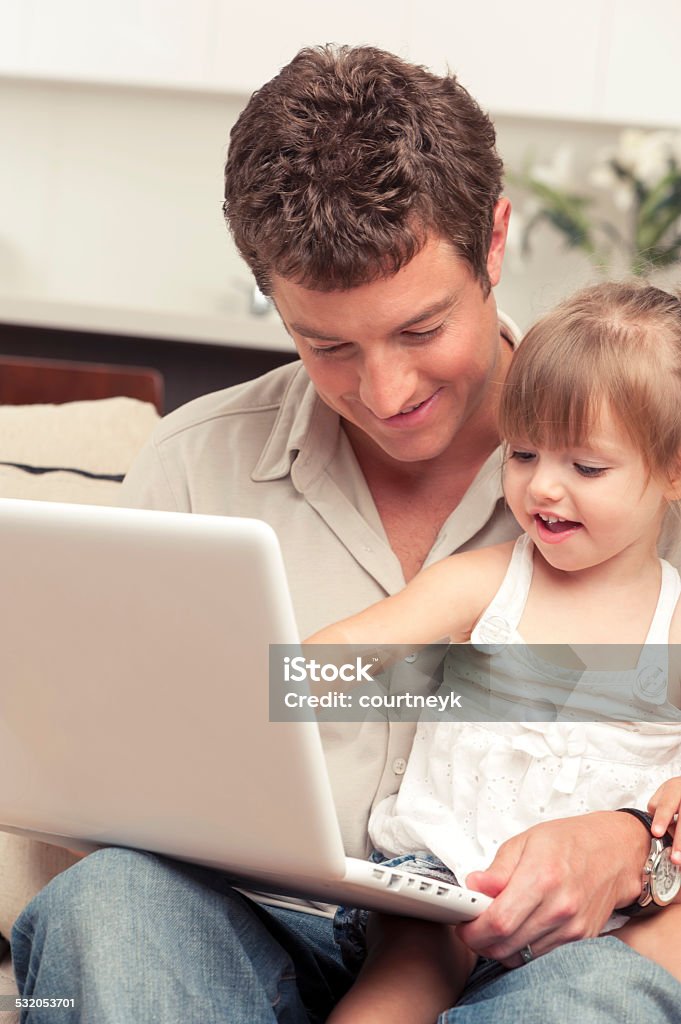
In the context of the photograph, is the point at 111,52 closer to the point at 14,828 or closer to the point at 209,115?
the point at 209,115

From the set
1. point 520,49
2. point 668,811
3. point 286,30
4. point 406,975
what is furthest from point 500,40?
point 406,975

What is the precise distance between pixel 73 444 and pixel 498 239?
739 millimetres

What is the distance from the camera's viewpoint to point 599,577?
1234 millimetres

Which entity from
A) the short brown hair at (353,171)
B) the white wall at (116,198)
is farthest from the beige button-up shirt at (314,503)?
the white wall at (116,198)

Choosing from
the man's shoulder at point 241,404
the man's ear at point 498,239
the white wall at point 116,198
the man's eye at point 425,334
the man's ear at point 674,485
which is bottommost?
the white wall at point 116,198

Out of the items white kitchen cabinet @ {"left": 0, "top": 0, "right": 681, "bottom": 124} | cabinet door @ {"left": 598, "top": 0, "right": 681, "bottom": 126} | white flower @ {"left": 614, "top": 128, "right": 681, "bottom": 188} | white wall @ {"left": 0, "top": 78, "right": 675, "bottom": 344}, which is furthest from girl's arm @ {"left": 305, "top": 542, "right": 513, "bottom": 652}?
white wall @ {"left": 0, "top": 78, "right": 675, "bottom": 344}

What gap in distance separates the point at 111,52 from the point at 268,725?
4095 millimetres

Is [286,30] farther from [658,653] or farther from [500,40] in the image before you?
[658,653]

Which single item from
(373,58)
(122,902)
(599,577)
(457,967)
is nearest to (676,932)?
(457,967)

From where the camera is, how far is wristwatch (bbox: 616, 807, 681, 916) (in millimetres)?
1014

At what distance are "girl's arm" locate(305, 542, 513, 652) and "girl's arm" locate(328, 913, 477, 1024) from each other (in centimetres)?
27

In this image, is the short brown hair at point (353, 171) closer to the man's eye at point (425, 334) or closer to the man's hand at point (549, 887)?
the man's eye at point (425, 334)

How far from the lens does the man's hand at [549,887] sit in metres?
0.91

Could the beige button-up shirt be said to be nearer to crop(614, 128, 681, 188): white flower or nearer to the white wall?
crop(614, 128, 681, 188): white flower
